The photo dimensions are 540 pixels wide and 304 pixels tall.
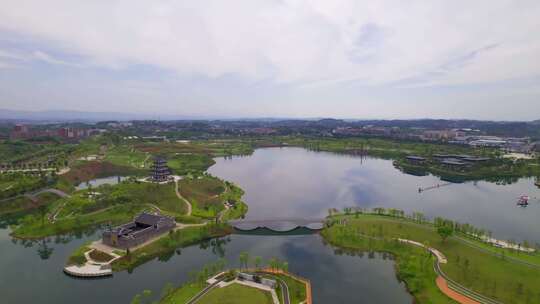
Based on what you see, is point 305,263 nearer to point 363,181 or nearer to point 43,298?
point 43,298

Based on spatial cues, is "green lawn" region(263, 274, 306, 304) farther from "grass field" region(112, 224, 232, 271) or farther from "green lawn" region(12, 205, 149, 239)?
"green lawn" region(12, 205, 149, 239)

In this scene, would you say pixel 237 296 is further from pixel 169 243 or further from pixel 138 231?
pixel 138 231

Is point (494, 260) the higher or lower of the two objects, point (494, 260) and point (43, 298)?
the higher

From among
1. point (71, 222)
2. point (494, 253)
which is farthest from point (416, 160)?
point (71, 222)

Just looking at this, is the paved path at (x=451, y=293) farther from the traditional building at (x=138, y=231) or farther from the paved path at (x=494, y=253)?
the traditional building at (x=138, y=231)

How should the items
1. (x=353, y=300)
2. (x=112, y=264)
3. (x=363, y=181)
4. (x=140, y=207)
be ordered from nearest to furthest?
(x=353, y=300), (x=112, y=264), (x=140, y=207), (x=363, y=181)

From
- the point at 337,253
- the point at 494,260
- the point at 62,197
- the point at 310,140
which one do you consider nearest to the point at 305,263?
the point at 337,253
